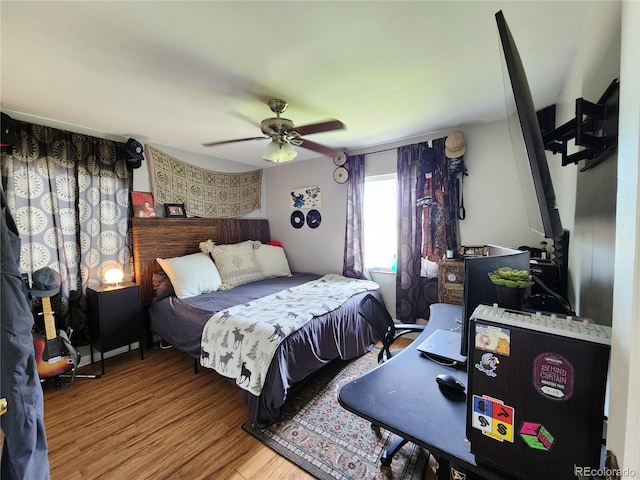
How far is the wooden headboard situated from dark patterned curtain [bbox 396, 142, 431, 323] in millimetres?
2383

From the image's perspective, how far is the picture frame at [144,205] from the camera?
2.87m

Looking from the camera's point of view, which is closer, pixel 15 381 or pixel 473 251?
pixel 15 381

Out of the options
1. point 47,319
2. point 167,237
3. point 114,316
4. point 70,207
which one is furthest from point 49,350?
point 167,237

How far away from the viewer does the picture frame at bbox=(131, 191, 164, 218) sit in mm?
2867

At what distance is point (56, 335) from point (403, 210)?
3.54 meters

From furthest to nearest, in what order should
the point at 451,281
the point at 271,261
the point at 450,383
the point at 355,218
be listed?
the point at 271,261 → the point at 355,218 → the point at 451,281 → the point at 450,383

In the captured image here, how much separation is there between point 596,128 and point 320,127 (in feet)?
5.06

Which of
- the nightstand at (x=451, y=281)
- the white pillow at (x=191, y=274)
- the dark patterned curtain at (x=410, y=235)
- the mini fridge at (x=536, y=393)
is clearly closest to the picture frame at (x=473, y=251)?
the nightstand at (x=451, y=281)

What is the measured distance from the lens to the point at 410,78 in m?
1.71

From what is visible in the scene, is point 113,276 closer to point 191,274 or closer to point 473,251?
point 191,274

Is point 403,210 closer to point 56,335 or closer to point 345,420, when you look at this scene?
point 345,420

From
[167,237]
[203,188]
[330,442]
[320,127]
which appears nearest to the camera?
[330,442]

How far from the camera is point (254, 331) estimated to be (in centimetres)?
188

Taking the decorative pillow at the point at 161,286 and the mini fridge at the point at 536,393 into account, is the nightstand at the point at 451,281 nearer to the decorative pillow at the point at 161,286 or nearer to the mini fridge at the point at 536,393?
the mini fridge at the point at 536,393
